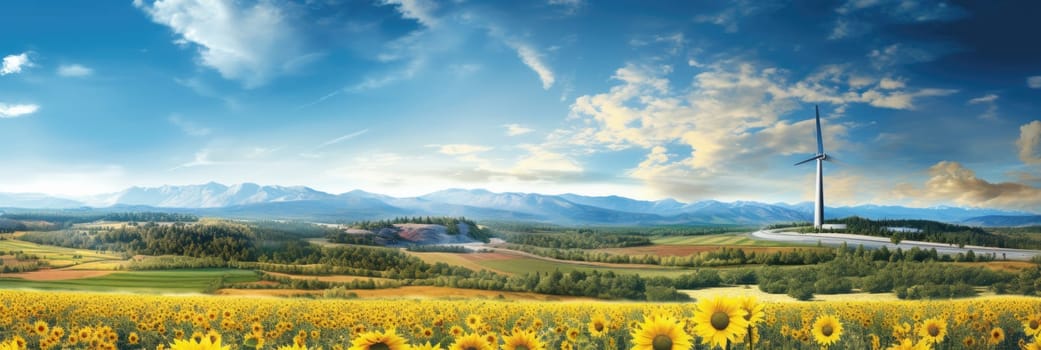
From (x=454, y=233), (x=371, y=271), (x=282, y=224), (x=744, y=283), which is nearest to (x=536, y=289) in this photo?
(x=454, y=233)

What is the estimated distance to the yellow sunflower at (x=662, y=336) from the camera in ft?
13.3

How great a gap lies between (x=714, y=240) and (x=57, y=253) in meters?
25.4

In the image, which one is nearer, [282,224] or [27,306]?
[27,306]

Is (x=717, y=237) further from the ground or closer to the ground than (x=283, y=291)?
further from the ground

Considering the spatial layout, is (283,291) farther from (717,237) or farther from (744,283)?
(717,237)

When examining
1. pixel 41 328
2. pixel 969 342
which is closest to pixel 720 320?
pixel 969 342

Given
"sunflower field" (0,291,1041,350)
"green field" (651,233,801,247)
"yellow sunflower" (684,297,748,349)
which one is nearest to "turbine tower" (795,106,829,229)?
"green field" (651,233,801,247)

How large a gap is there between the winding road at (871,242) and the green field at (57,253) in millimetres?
25935

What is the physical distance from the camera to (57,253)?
738 inches

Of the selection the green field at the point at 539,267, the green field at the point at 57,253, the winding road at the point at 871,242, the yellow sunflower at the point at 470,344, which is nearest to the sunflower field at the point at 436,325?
the yellow sunflower at the point at 470,344

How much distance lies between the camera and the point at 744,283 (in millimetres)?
19969

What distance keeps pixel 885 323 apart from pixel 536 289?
32.4 feet

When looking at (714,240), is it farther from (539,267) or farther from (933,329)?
(933,329)

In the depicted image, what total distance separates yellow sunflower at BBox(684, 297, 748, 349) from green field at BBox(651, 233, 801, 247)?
19083 millimetres
